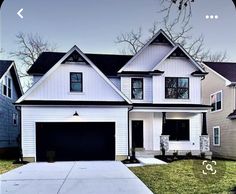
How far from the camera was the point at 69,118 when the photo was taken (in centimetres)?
1722

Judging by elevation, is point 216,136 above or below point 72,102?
below

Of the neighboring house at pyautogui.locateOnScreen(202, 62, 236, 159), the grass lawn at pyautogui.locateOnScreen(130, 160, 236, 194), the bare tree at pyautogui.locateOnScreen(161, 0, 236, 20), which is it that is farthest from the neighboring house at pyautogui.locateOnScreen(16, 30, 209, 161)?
the bare tree at pyautogui.locateOnScreen(161, 0, 236, 20)

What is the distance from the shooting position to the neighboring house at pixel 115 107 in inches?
677

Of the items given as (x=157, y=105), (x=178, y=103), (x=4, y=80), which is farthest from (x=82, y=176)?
(x=4, y=80)

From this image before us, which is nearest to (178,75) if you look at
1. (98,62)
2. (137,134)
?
(137,134)

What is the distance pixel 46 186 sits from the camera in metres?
8.92

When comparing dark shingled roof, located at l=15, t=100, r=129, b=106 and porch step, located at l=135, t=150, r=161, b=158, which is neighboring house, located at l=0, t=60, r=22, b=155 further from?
porch step, located at l=135, t=150, r=161, b=158

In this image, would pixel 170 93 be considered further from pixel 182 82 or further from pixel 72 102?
pixel 72 102

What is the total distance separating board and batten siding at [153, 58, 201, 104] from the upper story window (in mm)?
9589

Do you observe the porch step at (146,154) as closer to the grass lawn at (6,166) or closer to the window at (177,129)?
the window at (177,129)

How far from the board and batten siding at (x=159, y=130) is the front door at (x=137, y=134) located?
0.71 ft

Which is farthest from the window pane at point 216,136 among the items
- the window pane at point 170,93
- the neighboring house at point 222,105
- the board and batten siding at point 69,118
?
the board and batten siding at point 69,118

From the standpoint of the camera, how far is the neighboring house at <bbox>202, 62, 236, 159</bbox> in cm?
1983

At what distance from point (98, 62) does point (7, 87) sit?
20.6 feet
